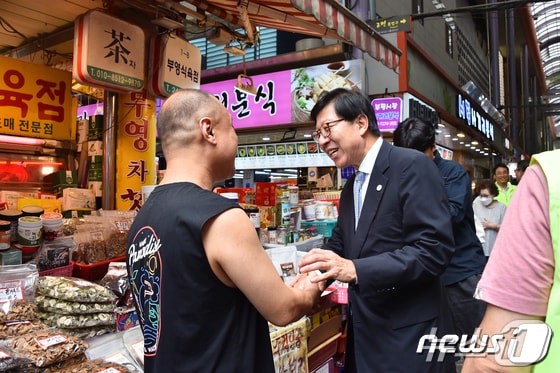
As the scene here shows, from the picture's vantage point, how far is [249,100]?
33.3 feet

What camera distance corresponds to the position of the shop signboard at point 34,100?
172 inches

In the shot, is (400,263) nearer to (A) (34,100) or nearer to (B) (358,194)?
(B) (358,194)

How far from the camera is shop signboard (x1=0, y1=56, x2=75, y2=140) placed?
4.37 m

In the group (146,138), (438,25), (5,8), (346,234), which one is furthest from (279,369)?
(438,25)

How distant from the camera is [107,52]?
12.5 feet

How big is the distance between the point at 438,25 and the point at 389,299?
14.3 metres

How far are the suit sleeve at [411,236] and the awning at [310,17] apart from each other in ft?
7.66

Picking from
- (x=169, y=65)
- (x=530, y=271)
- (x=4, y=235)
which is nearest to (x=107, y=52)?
(x=169, y=65)

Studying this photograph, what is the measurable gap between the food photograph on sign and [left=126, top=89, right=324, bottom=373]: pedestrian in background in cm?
750

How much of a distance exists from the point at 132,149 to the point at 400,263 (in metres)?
4.03

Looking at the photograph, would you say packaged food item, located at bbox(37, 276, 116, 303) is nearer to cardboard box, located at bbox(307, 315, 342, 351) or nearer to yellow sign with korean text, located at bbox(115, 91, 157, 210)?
cardboard box, located at bbox(307, 315, 342, 351)

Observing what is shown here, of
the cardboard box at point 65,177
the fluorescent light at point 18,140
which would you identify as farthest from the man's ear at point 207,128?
the fluorescent light at point 18,140

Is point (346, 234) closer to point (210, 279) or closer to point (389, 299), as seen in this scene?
point (389, 299)

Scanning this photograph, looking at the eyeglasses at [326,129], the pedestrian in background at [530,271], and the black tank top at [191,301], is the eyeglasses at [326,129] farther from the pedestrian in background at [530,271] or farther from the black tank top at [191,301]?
the pedestrian in background at [530,271]
